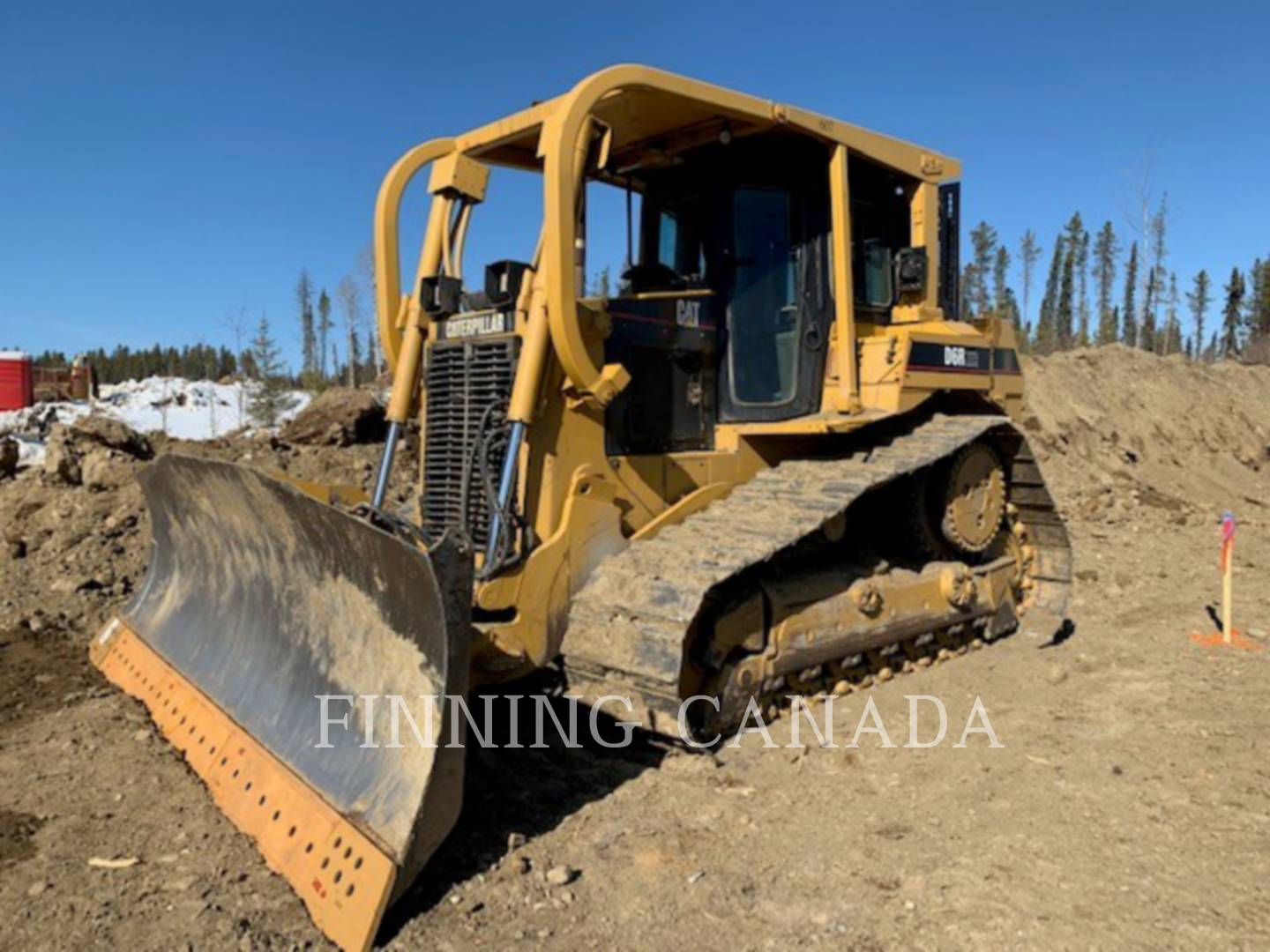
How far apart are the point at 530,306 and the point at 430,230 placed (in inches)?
51.4

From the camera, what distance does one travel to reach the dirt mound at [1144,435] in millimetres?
15328

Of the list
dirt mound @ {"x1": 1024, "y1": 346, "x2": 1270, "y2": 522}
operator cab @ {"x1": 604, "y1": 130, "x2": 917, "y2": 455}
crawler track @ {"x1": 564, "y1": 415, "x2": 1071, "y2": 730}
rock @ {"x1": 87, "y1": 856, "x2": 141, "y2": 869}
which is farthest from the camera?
dirt mound @ {"x1": 1024, "y1": 346, "x2": 1270, "y2": 522}

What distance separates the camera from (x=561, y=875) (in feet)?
12.0

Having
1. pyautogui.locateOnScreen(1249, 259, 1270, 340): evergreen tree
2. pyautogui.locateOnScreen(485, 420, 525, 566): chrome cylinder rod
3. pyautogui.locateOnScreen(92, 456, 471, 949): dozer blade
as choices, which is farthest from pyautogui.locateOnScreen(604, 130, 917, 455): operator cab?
pyautogui.locateOnScreen(1249, 259, 1270, 340): evergreen tree

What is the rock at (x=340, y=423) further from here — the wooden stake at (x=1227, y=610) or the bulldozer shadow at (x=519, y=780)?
the wooden stake at (x=1227, y=610)

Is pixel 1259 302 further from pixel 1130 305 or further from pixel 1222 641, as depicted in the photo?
pixel 1222 641

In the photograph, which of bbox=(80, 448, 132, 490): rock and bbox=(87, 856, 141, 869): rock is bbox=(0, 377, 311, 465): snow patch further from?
bbox=(87, 856, 141, 869): rock

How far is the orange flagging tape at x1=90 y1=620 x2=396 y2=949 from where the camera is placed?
3281mm

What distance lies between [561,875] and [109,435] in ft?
31.8

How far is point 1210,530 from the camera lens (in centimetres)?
1254

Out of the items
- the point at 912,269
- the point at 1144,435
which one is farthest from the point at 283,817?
the point at 1144,435

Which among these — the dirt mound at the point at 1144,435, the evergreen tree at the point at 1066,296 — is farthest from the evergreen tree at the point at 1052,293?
the dirt mound at the point at 1144,435
